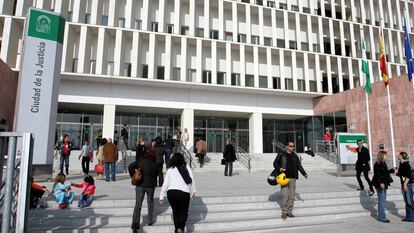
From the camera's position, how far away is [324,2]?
103 feet

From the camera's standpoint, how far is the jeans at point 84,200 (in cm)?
722

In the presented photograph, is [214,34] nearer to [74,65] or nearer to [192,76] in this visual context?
[192,76]

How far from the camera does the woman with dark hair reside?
18.9ft

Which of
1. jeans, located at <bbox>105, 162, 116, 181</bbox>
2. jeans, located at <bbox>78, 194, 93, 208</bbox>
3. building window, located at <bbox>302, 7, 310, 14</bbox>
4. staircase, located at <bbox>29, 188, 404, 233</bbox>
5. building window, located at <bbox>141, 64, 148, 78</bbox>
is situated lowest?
staircase, located at <bbox>29, 188, 404, 233</bbox>

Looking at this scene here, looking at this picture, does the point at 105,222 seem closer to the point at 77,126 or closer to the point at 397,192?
the point at 397,192

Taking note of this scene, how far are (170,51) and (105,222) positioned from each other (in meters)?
20.0

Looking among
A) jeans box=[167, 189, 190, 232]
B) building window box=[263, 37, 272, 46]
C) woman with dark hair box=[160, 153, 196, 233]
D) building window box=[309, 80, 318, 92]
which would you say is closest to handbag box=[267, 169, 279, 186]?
woman with dark hair box=[160, 153, 196, 233]

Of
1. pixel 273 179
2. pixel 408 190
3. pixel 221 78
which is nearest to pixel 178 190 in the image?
pixel 273 179

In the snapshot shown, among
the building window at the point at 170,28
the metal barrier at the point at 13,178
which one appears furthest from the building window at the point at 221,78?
the metal barrier at the point at 13,178

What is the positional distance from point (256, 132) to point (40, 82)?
20.4 meters

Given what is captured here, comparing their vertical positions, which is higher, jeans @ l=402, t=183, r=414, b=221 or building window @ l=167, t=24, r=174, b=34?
building window @ l=167, t=24, r=174, b=34

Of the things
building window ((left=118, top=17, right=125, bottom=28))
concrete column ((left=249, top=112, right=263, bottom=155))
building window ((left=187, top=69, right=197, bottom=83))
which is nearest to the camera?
building window ((left=118, top=17, right=125, bottom=28))

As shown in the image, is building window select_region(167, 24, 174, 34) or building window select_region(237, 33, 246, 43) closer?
building window select_region(167, 24, 174, 34)

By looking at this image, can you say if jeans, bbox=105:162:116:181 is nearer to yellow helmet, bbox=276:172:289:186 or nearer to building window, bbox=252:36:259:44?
yellow helmet, bbox=276:172:289:186
